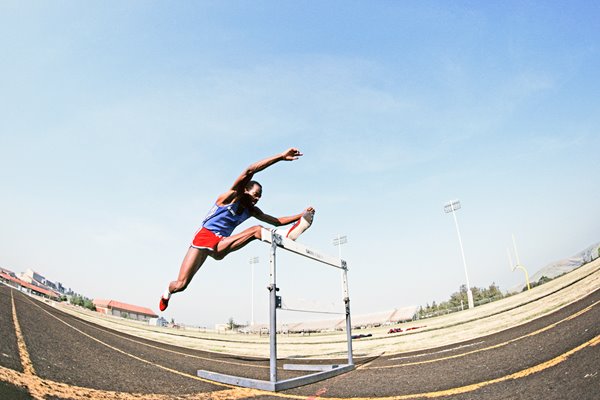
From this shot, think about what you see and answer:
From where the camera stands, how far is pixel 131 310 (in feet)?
343

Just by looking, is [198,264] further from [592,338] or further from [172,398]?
[592,338]

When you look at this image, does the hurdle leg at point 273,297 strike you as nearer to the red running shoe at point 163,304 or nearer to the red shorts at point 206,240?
the red shorts at point 206,240

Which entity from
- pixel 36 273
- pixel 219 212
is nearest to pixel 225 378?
pixel 219 212

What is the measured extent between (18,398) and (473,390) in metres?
3.98

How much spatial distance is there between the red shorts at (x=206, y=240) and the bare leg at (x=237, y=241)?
0.26 feet

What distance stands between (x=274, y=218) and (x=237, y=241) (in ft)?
3.67

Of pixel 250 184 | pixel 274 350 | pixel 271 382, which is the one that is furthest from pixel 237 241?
pixel 271 382

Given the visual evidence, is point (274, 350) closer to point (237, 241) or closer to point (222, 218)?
point (237, 241)

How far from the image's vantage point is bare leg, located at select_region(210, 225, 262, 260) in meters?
4.71

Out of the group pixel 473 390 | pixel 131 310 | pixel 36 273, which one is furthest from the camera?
pixel 36 273

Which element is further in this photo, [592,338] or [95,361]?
[95,361]

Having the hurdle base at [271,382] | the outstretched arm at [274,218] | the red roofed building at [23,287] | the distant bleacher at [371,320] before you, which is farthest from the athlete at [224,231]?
the red roofed building at [23,287]

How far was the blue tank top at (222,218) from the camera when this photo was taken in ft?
16.3

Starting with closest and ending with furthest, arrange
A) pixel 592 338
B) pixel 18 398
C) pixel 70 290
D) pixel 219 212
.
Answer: pixel 18 398
pixel 592 338
pixel 219 212
pixel 70 290
